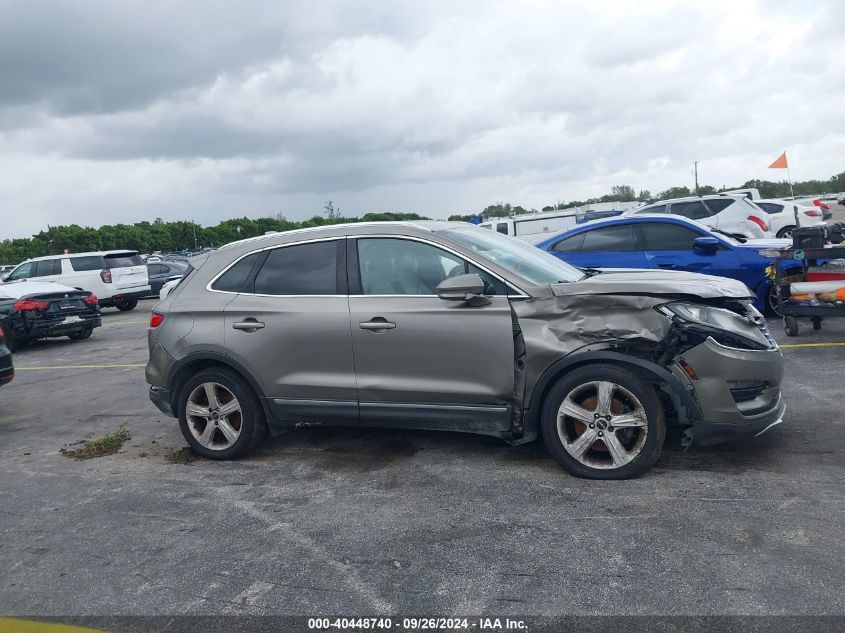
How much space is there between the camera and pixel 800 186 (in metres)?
83.9

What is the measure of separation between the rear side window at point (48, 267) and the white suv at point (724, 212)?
49.3 feet

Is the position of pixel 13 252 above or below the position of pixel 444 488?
above

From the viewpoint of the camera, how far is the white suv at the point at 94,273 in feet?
65.4

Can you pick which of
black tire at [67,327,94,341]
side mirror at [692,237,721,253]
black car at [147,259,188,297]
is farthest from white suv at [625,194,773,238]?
black car at [147,259,188,297]

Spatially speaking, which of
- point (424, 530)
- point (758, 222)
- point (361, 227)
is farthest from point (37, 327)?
point (758, 222)

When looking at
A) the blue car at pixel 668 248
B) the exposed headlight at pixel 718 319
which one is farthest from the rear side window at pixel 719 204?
the exposed headlight at pixel 718 319

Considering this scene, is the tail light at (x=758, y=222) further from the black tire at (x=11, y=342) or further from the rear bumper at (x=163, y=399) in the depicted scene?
the rear bumper at (x=163, y=399)

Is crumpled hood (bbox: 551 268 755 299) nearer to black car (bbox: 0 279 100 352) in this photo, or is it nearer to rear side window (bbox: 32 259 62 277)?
black car (bbox: 0 279 100 352)

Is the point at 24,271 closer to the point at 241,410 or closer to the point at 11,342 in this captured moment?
the point at 11,342

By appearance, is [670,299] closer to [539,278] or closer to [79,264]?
[539,278]

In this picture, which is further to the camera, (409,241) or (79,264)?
(79,264)

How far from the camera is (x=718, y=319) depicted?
15.8 ft

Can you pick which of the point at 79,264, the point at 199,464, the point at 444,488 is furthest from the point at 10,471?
the point at 79,264

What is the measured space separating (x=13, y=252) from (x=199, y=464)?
63966 millimetres
